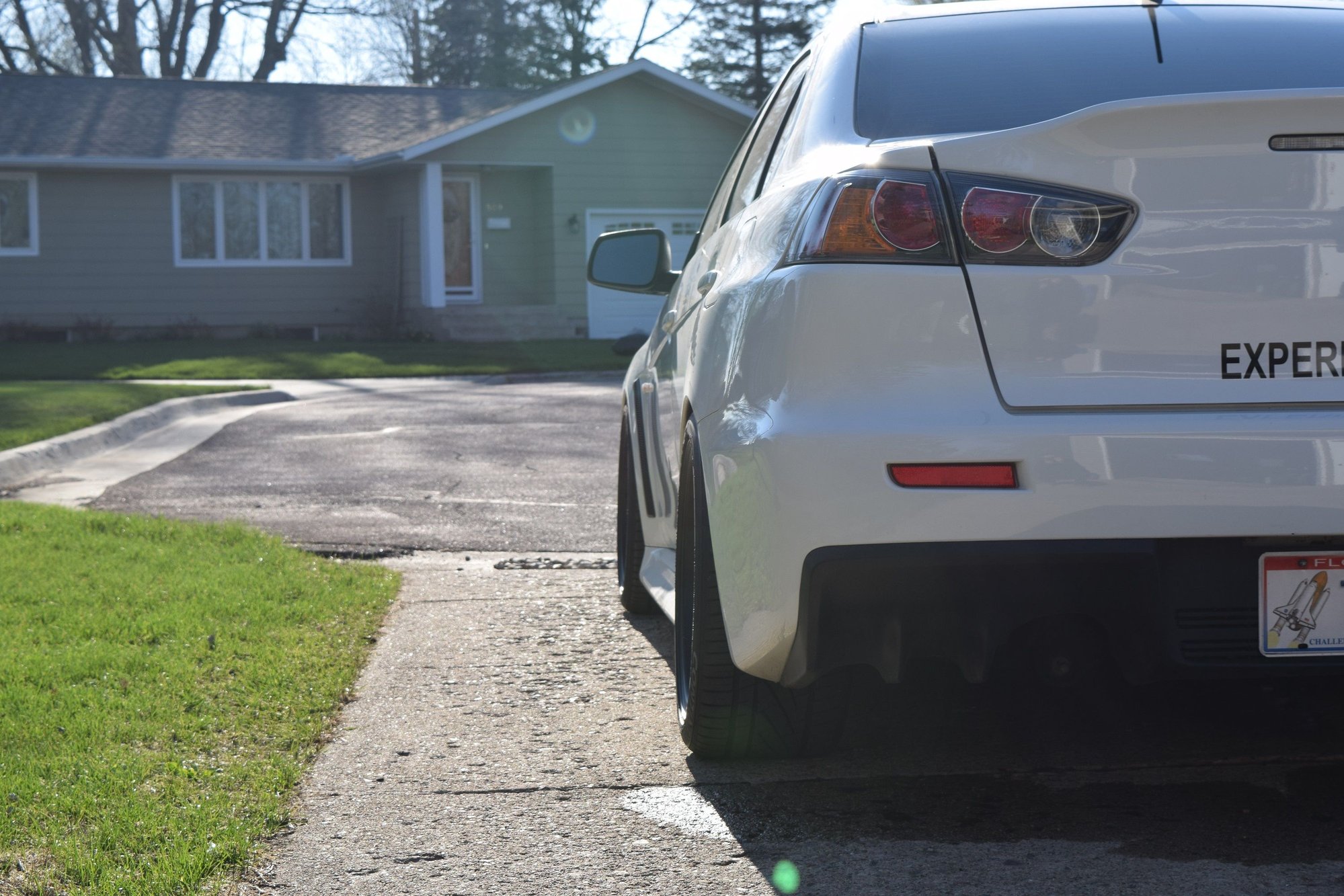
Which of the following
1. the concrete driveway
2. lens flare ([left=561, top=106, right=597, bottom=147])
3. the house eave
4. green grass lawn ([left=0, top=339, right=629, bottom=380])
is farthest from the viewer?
lens flare ([left=561, top=106, right=597, bottom=147])

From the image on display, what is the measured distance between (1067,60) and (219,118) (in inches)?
1087

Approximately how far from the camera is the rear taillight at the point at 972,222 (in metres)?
2.92

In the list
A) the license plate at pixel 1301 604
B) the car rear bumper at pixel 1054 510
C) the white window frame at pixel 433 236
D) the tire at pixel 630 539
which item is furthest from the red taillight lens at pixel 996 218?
the white window frame at pixel 433 236

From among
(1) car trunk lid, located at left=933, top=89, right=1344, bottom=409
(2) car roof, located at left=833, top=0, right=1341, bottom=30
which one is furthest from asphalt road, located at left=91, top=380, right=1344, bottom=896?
(2) car roof, located at left=833, top=0, right=1341, bottom=30

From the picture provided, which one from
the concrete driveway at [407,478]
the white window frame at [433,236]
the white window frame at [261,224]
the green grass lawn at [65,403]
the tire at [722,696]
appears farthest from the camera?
the white window frame at [261,224]

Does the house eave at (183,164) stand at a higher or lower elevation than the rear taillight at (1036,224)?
higher

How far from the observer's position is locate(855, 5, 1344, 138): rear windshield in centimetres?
319

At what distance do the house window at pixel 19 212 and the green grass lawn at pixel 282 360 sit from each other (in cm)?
220

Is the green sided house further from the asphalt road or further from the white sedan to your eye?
the white sedan

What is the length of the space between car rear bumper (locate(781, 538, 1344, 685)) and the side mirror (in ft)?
8.93

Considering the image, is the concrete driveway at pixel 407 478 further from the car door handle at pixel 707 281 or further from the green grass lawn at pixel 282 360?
the green grass lawn at pixel 282 360

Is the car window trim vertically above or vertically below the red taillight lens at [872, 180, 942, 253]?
above

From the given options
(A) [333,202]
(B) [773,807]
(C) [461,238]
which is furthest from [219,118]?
(B) [773,807]

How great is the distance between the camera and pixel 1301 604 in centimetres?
300
